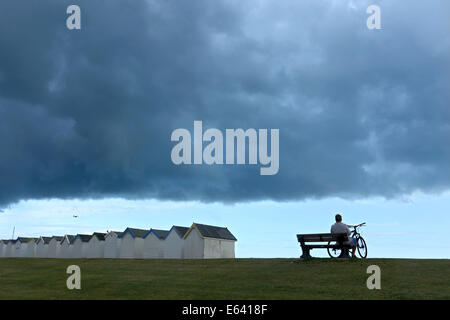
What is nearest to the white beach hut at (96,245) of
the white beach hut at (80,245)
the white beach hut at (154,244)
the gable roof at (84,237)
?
the white beach hut at (80,245)

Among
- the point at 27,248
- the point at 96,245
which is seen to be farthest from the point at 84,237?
the point at 27,248

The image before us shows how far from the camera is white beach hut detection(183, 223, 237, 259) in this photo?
57.8m

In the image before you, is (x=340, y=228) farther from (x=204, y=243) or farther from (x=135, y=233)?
(x=135, y=233)

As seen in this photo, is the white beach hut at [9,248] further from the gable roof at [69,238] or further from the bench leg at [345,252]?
the bench leg at [345,252]

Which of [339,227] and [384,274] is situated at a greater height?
[339,227]

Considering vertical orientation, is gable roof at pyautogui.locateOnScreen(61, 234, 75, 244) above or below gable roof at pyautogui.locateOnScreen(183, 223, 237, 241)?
below

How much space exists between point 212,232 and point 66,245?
39357mm

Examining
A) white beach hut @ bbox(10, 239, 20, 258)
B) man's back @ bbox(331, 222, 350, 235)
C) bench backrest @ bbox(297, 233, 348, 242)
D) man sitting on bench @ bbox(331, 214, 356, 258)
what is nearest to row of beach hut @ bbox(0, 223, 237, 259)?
white beach hut @ bbox(10, 239, 20, 258)

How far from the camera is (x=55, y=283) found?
19.0 m

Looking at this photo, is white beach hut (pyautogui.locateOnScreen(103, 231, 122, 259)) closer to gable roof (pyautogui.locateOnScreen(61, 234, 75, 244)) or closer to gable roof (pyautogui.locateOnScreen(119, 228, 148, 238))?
gable roof (pyautogui.locateOnScreen(119, 228, 148, 238))

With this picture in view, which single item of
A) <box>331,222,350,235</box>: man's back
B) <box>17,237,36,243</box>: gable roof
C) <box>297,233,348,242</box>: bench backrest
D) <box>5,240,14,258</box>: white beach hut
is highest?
<box>331,222,350,235</box>: man's back
